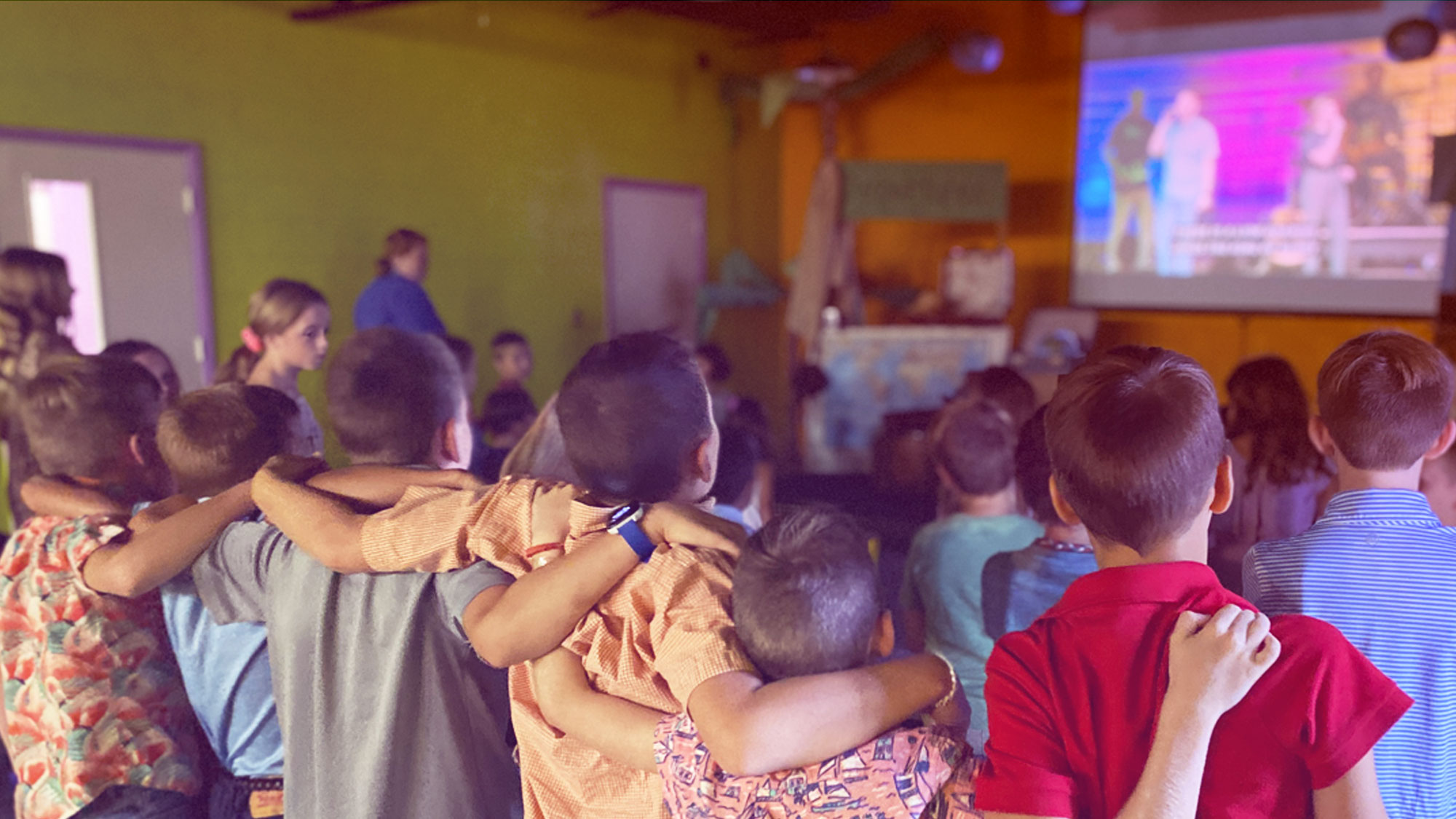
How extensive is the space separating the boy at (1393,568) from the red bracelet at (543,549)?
32.7 inches

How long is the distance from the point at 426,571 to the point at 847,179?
219 inches

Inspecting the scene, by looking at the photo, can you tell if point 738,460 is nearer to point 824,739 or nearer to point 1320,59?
point 824,739

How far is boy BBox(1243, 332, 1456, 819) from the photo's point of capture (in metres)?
1.15

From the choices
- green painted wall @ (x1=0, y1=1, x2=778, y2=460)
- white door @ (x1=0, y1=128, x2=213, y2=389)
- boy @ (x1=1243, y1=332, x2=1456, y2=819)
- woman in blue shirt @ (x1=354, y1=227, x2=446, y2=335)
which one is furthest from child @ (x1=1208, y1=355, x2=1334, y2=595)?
white door @ (x1=0, y1=128, x2=213, y2=389)

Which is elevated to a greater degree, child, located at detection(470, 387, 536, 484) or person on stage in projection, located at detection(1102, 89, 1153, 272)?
person on stage in projection, located at detection(1102, 89, 1153, 272)

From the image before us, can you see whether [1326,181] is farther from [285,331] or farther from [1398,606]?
[285,331]

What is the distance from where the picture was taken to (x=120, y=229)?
4719 mm

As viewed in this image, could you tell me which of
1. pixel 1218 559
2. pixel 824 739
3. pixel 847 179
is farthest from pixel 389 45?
pixel 824 739

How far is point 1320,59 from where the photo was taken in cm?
596

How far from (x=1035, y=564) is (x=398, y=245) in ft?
12.8

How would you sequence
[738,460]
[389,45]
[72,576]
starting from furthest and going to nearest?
[389,45]
[738,460]
[72,576]

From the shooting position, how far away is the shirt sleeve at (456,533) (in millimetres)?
1214

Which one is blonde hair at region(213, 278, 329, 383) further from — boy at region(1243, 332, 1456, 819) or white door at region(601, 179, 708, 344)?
white door at region(601, 179, 708, 344)

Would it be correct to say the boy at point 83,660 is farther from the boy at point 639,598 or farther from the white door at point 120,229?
the white door at point 120,229
